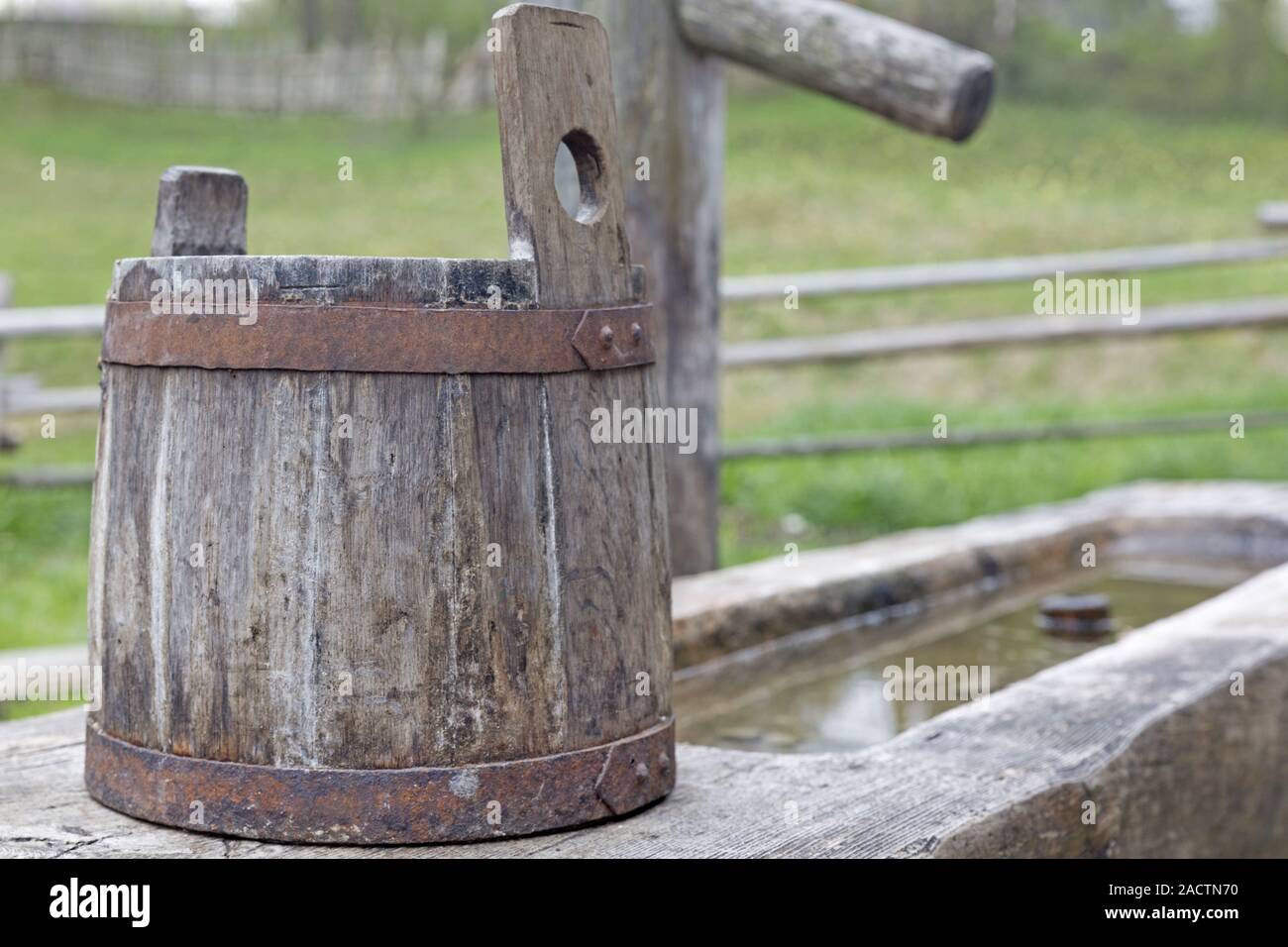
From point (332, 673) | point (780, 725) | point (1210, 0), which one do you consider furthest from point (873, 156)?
point (332, 673)

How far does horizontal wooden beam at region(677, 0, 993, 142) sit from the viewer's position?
11.5ft

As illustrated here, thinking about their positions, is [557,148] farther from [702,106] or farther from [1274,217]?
[1274,217]

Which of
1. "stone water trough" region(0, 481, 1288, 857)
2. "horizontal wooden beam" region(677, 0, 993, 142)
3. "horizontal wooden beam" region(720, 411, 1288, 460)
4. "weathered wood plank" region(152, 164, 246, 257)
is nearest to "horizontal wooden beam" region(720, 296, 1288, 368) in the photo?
"horizontal wooden beam" region(720, 411, 1288, 460)

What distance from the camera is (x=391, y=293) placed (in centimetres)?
196

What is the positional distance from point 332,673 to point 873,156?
692 inches

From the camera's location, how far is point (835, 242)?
1489 cm

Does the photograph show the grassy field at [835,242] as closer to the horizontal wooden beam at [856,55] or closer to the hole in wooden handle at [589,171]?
the horizontal wooden beam at [856,55]

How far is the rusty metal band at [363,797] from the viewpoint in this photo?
196cm

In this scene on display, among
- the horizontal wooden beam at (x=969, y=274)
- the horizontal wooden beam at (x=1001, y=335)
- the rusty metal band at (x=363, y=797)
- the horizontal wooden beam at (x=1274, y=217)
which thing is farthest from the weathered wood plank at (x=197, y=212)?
the horizontal wooden beam at (x=1274, y=217)

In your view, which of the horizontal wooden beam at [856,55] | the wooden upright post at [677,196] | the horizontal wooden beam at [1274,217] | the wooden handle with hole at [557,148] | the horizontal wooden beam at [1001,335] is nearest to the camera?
the wooden handle with hole at [557,148]

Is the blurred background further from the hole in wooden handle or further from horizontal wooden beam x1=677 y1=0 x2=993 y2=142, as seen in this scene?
the hole in wooden handle

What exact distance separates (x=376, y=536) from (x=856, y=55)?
7.03 feet

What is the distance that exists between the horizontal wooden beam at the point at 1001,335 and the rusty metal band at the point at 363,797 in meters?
5.13

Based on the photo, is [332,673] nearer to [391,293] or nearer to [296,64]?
[391,293]
